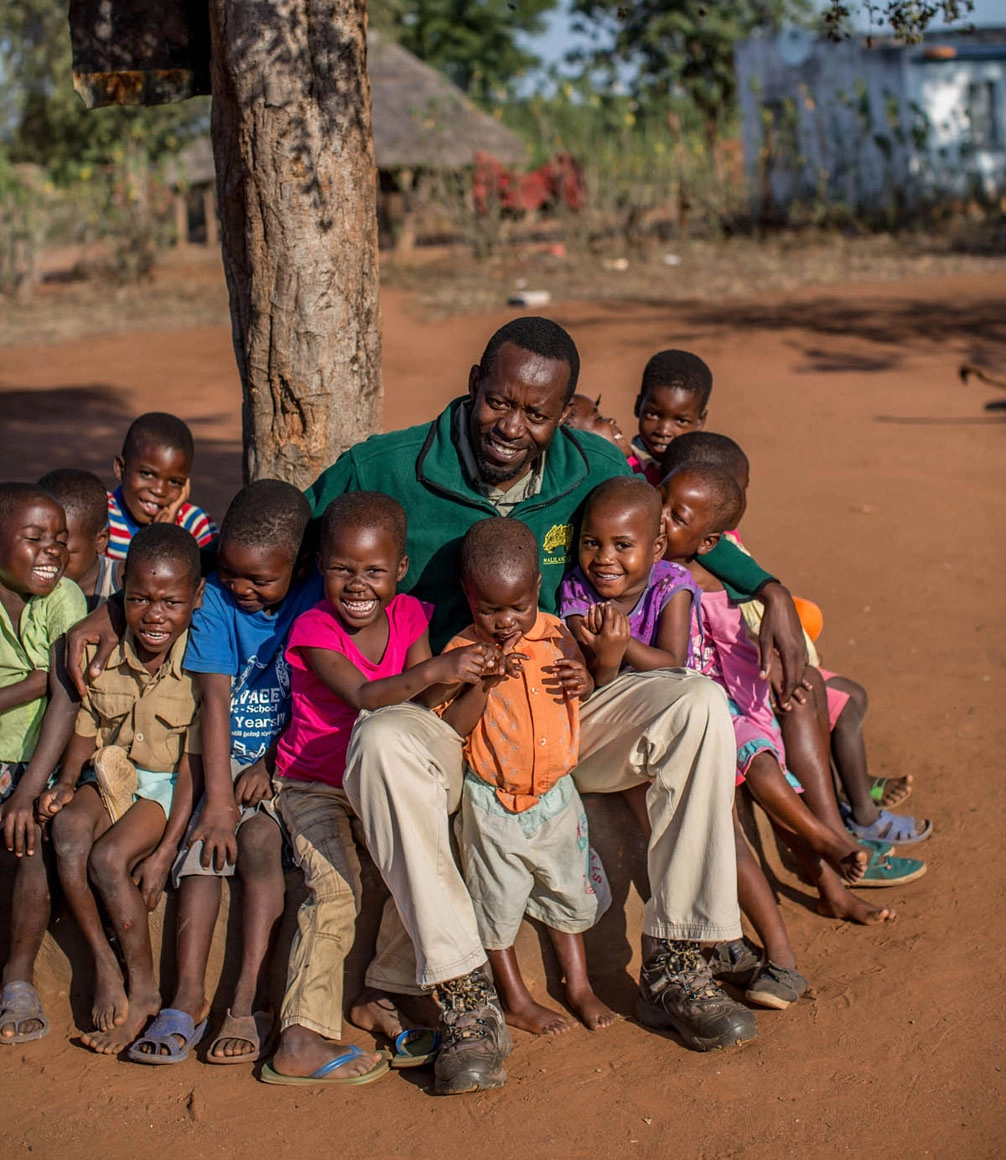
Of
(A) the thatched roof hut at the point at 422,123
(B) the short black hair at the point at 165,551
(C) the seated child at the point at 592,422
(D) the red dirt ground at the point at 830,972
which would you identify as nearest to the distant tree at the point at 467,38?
(A) the thatched roof hut at the point at 422,123

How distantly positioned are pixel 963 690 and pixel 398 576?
2627mm

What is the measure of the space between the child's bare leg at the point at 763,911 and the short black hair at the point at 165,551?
1520 millimetres

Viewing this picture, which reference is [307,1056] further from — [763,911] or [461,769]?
[763,911]

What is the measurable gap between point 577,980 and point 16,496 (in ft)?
6.29

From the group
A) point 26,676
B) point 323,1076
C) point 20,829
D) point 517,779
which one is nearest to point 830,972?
point 517,779

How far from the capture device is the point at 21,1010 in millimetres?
3076

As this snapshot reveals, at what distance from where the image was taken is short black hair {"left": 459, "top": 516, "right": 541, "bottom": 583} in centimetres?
305

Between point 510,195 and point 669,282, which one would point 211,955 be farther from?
point 510,195

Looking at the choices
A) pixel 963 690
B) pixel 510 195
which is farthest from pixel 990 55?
pixel 963 690

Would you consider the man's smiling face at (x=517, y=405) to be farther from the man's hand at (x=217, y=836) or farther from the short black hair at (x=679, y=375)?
the man's hand at (x=217, y=836)

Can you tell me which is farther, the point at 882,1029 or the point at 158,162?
the point at 158,162

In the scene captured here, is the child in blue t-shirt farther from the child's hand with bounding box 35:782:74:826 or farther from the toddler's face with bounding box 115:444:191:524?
the toddler's face with bounding box 115:444:191:524

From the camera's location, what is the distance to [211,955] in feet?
10.5

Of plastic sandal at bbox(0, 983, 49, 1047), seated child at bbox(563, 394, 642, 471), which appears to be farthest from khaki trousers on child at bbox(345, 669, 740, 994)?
seated child at bbox(563, 394, 642, 471)
